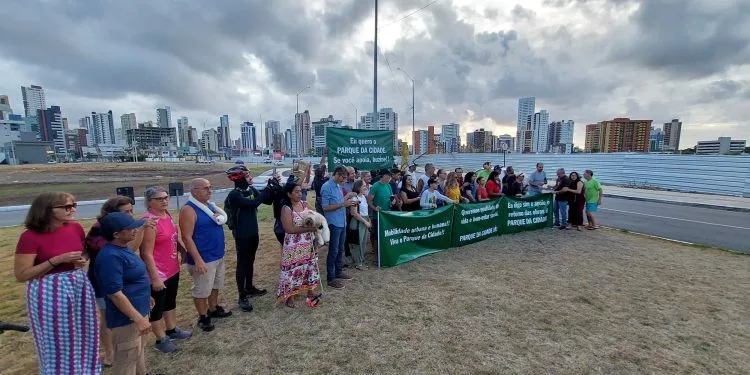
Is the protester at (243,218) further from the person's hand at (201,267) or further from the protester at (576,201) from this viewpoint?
the protester at (576,201)

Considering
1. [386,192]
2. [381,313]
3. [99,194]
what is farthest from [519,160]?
[99,194]

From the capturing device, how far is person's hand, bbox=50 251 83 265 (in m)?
2.26

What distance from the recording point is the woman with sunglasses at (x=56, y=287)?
2240 mm

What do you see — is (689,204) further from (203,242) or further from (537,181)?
(203,242)

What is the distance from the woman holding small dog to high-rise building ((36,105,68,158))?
753ft

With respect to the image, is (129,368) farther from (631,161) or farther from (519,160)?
(519,160)

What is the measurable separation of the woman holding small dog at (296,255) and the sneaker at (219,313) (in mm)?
666

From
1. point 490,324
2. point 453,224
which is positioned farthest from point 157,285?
point 453,224

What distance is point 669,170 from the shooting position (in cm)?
1873

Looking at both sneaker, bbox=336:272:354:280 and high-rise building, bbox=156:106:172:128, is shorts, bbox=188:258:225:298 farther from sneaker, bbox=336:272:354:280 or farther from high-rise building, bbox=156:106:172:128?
high-rise building, bbox=156:106:172:128

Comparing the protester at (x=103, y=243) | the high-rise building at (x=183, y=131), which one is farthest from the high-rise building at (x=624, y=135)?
the high-rise building at (x=183, y=131)

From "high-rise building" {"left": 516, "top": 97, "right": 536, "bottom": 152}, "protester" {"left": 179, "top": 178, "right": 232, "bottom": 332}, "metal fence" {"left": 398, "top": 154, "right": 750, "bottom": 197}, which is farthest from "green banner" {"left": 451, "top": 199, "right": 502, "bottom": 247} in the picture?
"high-rise building" {"left": 516, "top": 97, "right": 536, "bottom": 152}

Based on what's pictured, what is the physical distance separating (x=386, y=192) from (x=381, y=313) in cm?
247

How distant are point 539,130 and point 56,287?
103677mm
